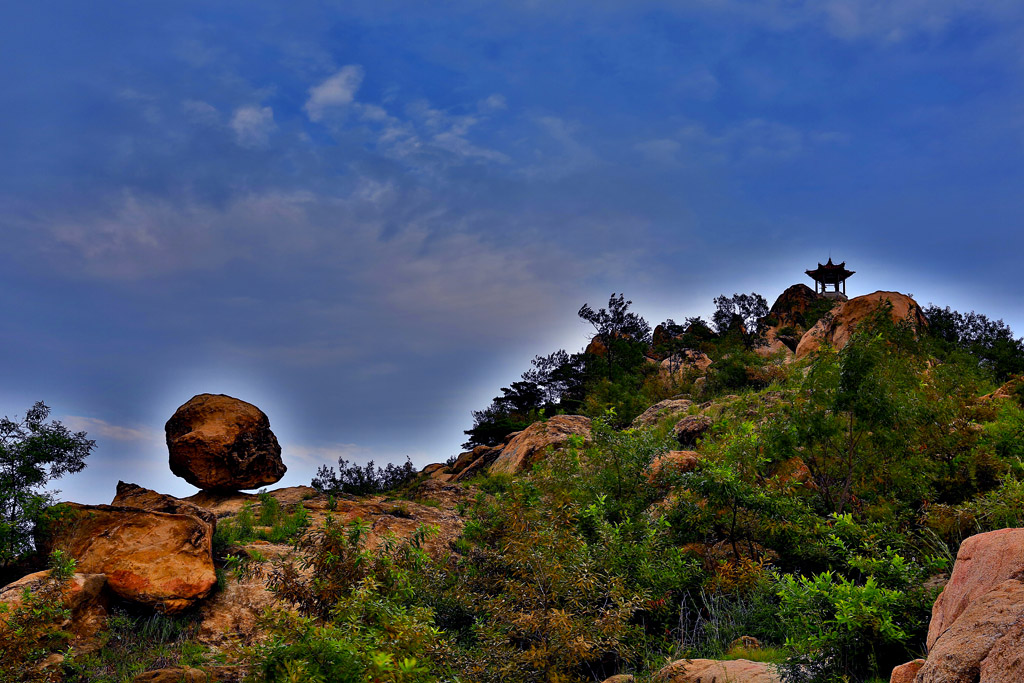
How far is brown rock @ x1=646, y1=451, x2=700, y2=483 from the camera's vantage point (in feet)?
38.5

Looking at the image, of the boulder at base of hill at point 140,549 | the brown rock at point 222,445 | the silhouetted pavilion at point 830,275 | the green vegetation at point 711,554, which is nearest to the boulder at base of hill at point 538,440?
the green vegetation at point 711,554

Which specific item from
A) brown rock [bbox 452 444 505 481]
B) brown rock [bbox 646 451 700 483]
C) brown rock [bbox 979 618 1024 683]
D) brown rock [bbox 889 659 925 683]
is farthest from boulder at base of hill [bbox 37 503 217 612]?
brown rock [bbox 452 444 505 481]

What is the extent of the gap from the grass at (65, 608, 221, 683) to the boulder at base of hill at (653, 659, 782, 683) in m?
7.28

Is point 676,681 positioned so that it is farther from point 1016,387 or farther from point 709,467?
point 1016,387

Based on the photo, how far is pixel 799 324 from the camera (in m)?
63.7

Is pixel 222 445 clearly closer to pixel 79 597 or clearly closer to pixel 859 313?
pixel 79 597

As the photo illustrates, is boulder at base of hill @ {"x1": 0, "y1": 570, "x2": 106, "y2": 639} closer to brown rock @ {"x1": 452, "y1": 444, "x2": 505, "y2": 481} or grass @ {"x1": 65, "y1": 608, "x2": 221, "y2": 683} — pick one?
grass @ {"x1": 65, "y1": 608, "x2": 221, "y2": 683}

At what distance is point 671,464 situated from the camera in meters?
11.8

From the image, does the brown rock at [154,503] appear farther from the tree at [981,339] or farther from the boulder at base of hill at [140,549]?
the tree at [981,339]

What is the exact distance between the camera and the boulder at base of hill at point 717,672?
6.05 metres

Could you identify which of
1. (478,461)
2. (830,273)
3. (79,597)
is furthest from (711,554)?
(830,273)

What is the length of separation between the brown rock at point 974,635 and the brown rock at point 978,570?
0.20 metres

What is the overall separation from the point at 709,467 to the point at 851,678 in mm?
4506

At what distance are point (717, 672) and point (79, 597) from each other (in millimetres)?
11471
